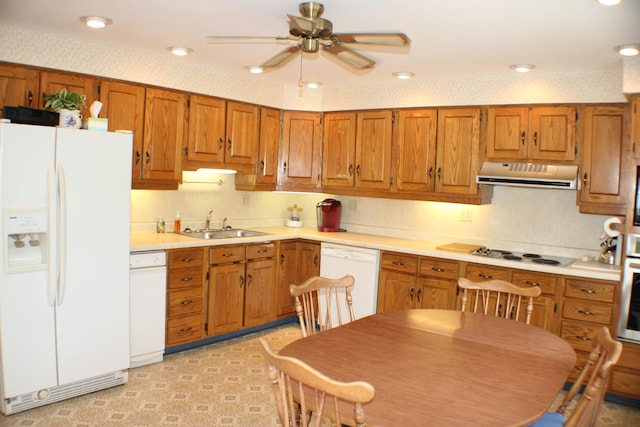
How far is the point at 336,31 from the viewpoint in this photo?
326cm

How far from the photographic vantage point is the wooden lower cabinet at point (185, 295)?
407cm

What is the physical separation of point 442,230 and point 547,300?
4.31 feet

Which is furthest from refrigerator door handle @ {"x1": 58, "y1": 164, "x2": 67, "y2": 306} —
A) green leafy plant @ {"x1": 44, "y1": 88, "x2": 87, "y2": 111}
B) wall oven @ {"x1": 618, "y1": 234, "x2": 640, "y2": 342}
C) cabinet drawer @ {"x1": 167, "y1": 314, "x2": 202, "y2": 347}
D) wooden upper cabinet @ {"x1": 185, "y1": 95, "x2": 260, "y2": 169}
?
wall oven @ {"x1": 618, "y1": 234, "x2": 640, "y2": 342}

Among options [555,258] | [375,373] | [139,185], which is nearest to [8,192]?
[139,185]

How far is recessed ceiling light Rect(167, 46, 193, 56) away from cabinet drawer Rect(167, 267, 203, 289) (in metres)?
1.67

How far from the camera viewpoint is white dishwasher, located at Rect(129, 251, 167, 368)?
12.5 feet

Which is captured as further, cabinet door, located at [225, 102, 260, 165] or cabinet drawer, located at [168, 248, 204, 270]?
cabinet door, located at [225, 102, 260, 165]

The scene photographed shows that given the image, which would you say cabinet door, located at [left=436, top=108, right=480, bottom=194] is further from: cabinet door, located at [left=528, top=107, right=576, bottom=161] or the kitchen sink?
the kitchen sink

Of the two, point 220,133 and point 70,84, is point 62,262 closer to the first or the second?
point 70,84

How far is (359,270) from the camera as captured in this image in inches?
183

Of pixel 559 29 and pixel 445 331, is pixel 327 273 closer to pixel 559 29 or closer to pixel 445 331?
pixel 445 331

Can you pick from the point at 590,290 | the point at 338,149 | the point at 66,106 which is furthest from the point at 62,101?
the point at 590,290

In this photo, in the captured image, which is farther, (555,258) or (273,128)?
(273,128)

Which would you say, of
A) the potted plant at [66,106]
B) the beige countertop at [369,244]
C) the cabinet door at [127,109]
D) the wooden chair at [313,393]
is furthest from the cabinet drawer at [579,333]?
the potted plant at [66,106]
